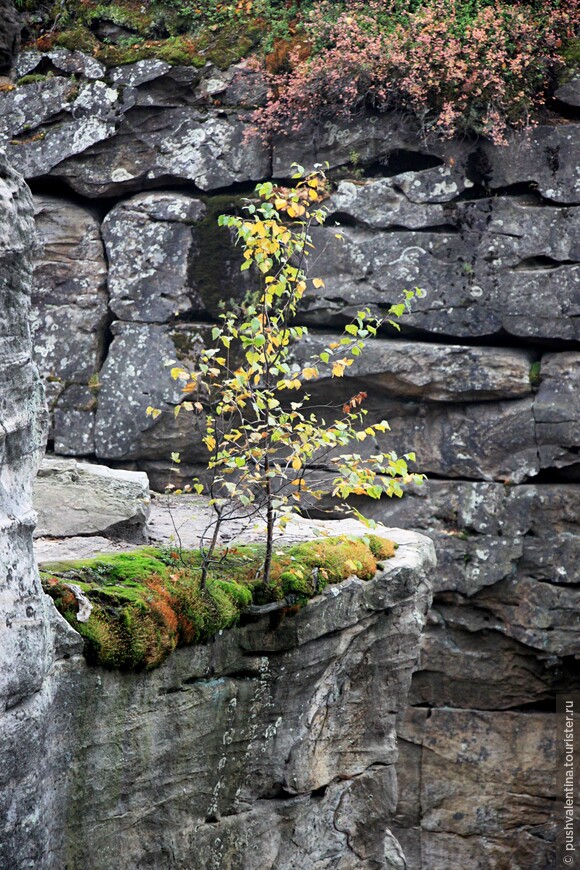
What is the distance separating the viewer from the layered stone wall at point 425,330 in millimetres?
13578

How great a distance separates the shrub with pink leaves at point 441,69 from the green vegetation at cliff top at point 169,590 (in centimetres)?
844

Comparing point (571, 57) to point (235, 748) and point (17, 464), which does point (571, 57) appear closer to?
point (235, 748)

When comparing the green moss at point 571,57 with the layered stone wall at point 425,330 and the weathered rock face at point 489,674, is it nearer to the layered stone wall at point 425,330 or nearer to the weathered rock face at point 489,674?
the layered stone wall at point 425,330

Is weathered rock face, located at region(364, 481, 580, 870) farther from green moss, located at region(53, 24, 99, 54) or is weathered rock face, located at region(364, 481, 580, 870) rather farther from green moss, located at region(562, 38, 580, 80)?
green moss, located at region(53, 24, 99, 54)

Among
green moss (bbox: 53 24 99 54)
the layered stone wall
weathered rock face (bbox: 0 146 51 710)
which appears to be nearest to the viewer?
weathered rock face (bbox: 0 146 51 710)

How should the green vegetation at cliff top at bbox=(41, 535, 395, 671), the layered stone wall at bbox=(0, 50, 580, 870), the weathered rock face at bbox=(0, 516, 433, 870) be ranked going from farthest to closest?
the layered stone wall at bbox=(0, 50, 580, 870) < the green vegetation at cliff top at bbox=(41, 535, 395, 671) < the weathered rock face at bbox=(0, 516, 433, 870)

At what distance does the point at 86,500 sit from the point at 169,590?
230 cm

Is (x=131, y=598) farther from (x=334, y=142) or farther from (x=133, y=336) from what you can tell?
(x=334, y=142)

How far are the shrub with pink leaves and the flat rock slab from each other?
7.61 meters

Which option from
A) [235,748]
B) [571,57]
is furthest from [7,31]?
[571,57]

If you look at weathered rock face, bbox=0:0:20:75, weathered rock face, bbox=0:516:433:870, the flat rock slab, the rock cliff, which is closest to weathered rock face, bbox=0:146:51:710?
the rock cliff

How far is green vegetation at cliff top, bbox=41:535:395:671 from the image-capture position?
582 cm

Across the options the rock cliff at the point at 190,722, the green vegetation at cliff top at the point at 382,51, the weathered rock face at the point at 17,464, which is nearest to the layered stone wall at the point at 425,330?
the green vegetation at cliff top at the point at 382,51

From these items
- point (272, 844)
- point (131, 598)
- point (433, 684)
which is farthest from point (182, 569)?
point (433, 684)
